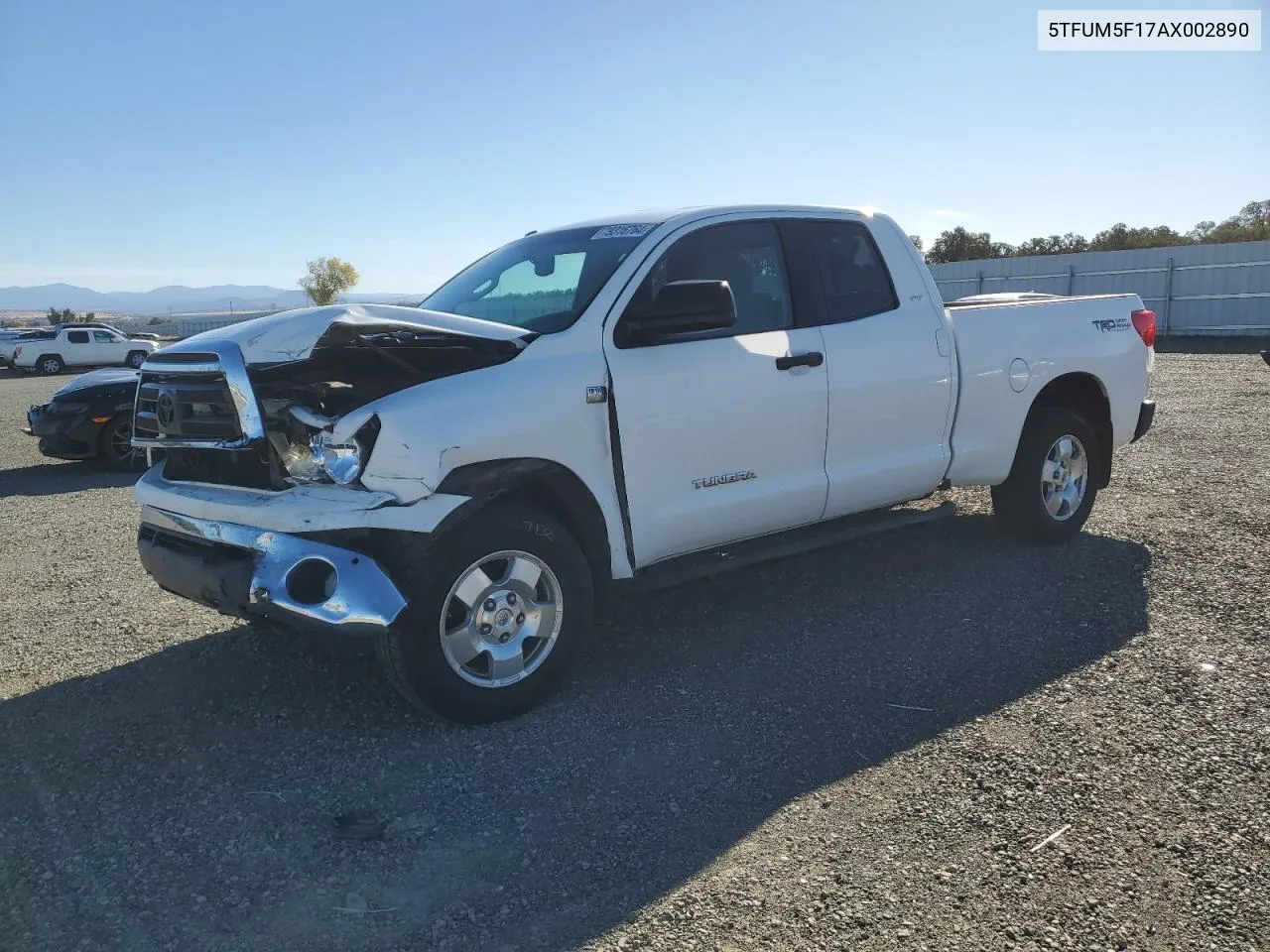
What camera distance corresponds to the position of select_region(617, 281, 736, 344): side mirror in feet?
13.1

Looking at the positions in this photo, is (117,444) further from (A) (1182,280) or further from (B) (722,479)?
(A) (1182,280)

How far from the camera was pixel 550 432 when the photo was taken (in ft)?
12.7

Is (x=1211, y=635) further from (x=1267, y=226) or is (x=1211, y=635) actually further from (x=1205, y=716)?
(x=1267, y=226)

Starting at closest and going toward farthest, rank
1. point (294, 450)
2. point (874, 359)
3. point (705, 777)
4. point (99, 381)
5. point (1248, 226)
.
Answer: point (705, 777) → point (294, 450) → point (874, 359) → point (99, 381) → point (1248, 226)

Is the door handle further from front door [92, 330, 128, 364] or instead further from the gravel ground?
front door [92, 330, 128, 364]

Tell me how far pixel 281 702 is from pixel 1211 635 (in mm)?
4235

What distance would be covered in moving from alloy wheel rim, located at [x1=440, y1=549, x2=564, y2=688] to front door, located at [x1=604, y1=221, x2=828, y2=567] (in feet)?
1.65

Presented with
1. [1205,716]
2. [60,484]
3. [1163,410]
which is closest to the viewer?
[1205,716]

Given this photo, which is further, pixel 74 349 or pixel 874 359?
pixel 74 349

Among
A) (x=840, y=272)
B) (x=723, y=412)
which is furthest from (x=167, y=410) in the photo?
(x=840, y=272)

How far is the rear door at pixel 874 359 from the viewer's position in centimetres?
489

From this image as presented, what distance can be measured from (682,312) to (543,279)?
0.94 m

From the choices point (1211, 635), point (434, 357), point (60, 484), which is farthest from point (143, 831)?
point (60, 484)

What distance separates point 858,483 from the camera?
5.01m
